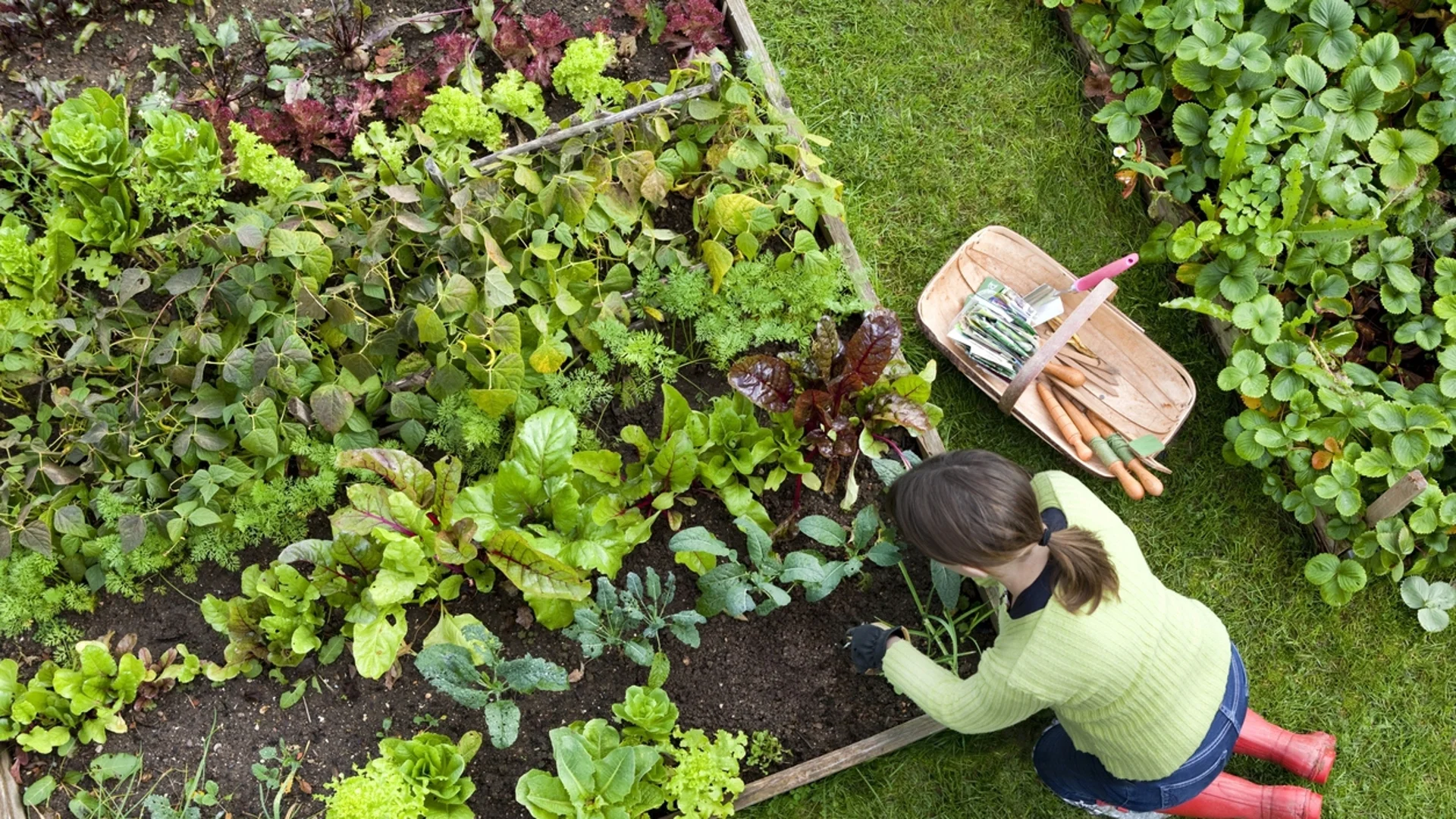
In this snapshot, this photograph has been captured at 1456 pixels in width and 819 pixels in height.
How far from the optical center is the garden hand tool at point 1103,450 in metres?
3.21

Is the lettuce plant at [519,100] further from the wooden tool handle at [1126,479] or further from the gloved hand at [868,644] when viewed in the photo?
the wooden tool handle at [1126,479]

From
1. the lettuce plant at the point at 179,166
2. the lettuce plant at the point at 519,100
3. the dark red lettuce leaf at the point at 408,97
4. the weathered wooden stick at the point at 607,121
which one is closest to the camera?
the lettuce plant at the point at 179,166

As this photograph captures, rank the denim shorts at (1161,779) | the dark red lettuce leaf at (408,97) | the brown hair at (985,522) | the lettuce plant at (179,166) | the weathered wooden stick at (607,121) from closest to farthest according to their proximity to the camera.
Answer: the brown hair at (985,522) < the denim shorts at (1161,779) < the lettuce plant at (179,166) < the weathered wooden stick at (607,121) < the dark red lettuce leaf at (408,97)

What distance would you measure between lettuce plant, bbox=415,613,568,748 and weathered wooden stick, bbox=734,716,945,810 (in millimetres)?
676

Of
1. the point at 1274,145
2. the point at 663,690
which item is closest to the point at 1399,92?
the point at 1274,145

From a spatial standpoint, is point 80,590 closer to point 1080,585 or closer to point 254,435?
point 254,435

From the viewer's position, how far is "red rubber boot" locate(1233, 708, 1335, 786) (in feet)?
10.1

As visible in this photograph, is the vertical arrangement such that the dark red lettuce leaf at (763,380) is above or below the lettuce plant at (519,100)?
below

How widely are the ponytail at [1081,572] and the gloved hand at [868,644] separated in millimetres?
631

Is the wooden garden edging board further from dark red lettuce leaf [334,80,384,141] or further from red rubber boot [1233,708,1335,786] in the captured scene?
dark red lettuce leaf [334,80,384,141]

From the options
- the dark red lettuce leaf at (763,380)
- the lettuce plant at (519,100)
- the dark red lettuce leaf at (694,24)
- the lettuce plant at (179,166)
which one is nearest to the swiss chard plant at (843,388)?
the dark red lettuce leaf at (763,380)

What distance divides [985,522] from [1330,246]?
73.3 inches

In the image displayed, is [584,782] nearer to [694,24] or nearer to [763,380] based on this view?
[763,380]

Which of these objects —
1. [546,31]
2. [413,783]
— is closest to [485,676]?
[413,783]
